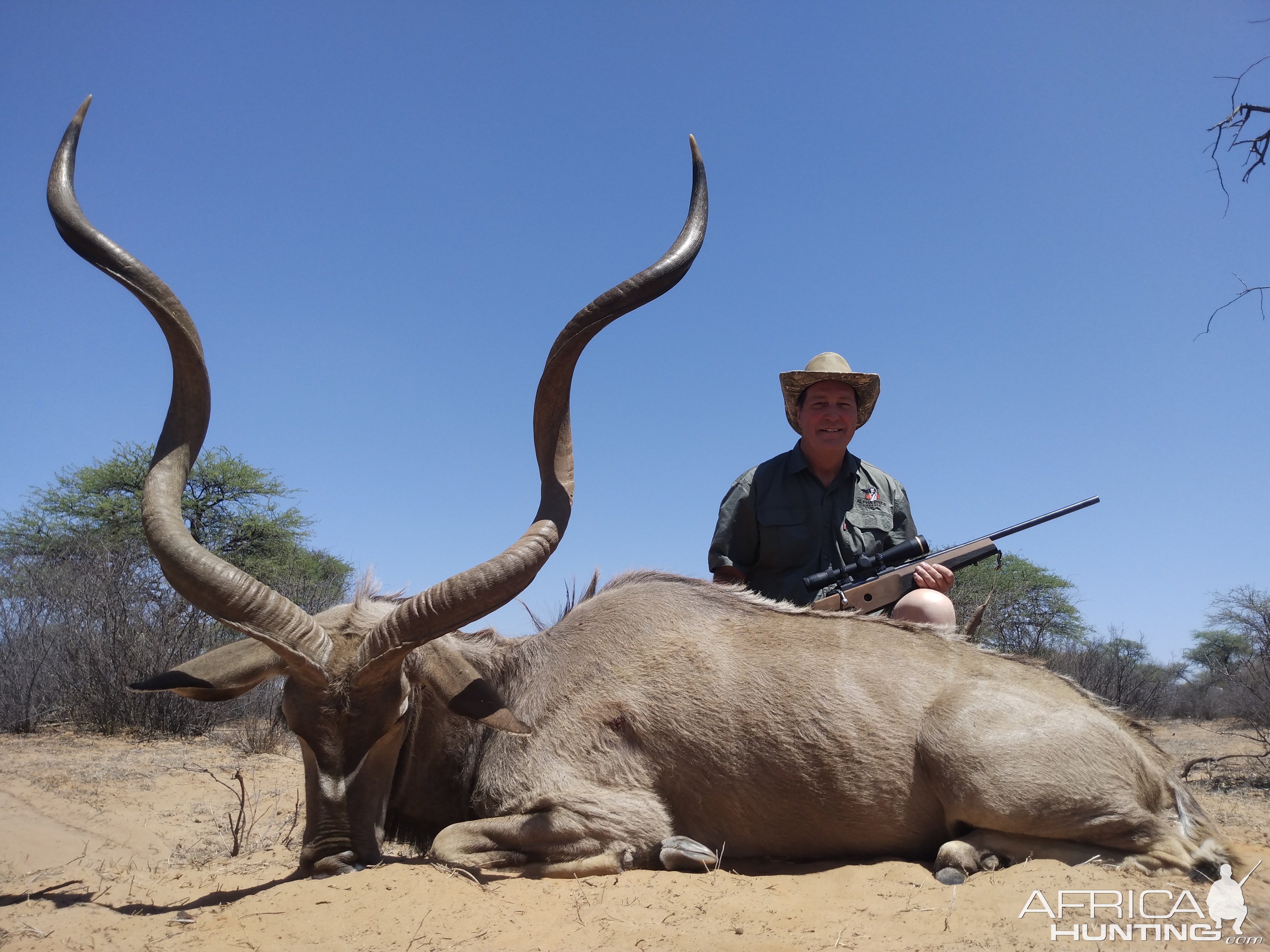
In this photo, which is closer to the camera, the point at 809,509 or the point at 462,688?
the point at 462,688

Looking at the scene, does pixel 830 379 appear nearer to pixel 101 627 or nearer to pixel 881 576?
pixel 881 576

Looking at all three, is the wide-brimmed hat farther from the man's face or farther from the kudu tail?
the kudu tail

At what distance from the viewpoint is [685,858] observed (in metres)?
4.09

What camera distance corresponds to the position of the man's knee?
516 centimetres

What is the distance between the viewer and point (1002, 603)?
50.4 feet

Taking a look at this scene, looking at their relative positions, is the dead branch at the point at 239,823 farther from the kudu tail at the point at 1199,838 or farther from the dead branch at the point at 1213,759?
the dead branch at the point at 1213,759

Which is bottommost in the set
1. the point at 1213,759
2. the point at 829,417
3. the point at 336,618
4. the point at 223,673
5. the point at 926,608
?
the point at 223,673

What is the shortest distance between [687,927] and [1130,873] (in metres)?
1.88

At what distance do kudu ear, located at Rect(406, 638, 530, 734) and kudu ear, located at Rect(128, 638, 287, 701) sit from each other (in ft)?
2.02

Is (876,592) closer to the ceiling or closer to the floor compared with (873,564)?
closer to the floor

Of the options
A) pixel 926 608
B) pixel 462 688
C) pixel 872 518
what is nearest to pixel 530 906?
pixel 462 688

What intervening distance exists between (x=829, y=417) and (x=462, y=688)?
10.7 feet

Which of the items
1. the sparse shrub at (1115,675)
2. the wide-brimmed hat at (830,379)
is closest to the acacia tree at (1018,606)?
the sparse shrub at (1115,675)

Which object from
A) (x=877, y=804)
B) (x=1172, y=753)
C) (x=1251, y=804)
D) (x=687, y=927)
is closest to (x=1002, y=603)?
(x=1172, y=753)
